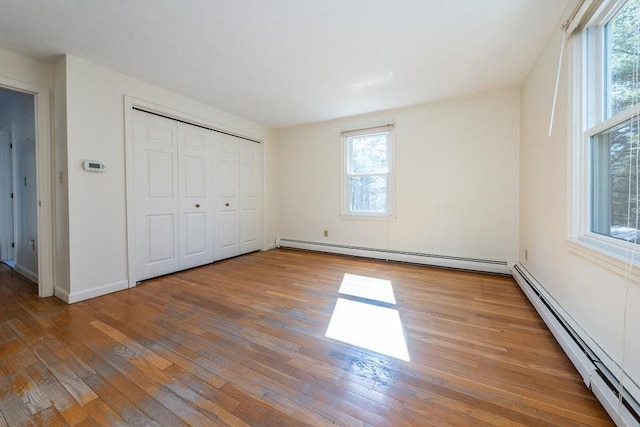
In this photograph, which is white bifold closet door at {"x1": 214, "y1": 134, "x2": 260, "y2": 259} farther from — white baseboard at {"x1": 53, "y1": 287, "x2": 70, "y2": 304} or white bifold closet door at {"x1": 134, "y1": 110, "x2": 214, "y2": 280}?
white baseboard at {"x1": 53, "y1": 287, "x2": 70, "y2": 304}

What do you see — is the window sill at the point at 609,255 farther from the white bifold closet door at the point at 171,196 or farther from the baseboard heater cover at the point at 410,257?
the white bifold closet door at the point at 171,196

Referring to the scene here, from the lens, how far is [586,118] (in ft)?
5.50

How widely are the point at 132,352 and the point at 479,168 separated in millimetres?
4071

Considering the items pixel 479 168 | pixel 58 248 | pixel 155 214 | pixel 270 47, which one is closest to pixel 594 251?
pixel 479 168

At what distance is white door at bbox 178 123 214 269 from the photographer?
3.50 meters

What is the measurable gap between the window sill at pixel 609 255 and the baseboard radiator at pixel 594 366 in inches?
18.0

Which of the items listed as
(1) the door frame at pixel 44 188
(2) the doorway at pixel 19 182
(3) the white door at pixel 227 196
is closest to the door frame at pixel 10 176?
(2) the doorway at pixel 19 182

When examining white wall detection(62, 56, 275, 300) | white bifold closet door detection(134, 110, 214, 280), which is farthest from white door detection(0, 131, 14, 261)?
white bifold closet door detection(134, 110, 214, 280)

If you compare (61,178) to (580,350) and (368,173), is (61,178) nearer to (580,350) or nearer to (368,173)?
(368,173)

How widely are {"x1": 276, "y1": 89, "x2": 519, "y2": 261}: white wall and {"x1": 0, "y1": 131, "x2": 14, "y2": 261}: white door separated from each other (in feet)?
15.4

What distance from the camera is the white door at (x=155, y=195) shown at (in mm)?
3025

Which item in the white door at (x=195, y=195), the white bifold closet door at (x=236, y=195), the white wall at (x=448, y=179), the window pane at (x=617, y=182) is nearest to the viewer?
the window pane at (x=617, y=182)

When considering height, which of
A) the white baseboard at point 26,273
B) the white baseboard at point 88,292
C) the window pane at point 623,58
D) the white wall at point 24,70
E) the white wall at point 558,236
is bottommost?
the white baseboard at point 88,292

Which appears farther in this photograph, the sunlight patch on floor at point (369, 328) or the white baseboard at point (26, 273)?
the white baseboard at point (26, 273)
